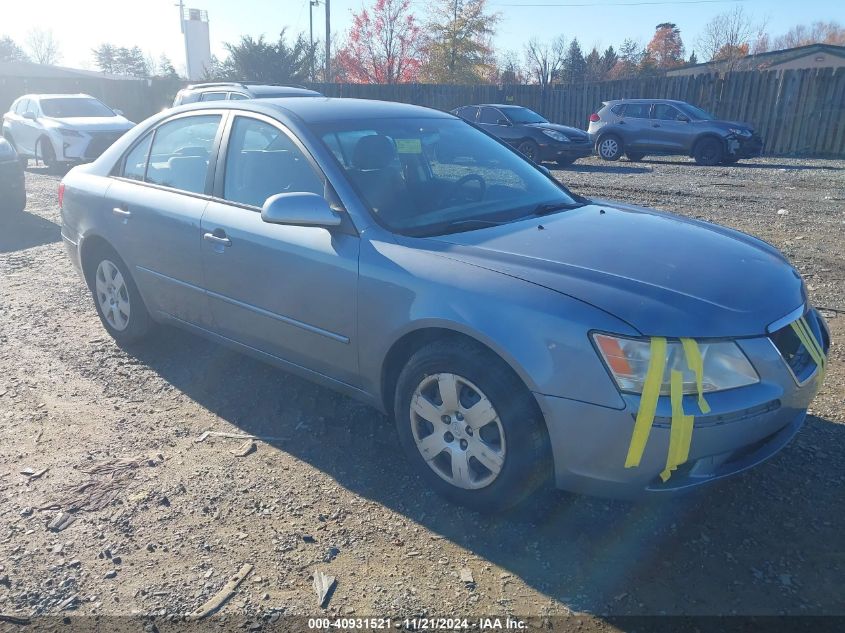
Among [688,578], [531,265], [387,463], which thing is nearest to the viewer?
[688,578]

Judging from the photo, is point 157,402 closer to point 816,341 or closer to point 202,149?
point 202,149

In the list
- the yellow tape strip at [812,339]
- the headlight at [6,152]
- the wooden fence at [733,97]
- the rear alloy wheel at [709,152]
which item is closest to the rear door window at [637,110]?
the rear alloy wheel at [709,152]

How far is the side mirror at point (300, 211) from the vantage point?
3.16m

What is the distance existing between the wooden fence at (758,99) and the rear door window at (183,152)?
18.7 metres

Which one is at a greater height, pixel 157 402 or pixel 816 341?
pixel 816 341

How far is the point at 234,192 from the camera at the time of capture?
385 centimetres

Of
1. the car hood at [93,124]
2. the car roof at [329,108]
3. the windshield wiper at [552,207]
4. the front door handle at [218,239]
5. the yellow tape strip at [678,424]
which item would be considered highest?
the car roof at [329,108]

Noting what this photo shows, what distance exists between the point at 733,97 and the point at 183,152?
19.7 m

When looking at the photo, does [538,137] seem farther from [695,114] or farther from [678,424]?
[678,424]

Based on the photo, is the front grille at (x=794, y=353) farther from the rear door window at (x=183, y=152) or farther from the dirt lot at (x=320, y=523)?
the rear door window at (x=183, y=152)

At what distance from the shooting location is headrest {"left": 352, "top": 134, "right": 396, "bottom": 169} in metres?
3.52

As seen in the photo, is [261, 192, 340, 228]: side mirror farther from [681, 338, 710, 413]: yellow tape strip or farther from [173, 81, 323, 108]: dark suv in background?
[173, 81, 323, 108]: dark suv in background

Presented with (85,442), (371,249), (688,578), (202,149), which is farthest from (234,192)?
(688,578)

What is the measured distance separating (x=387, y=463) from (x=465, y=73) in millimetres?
46555
